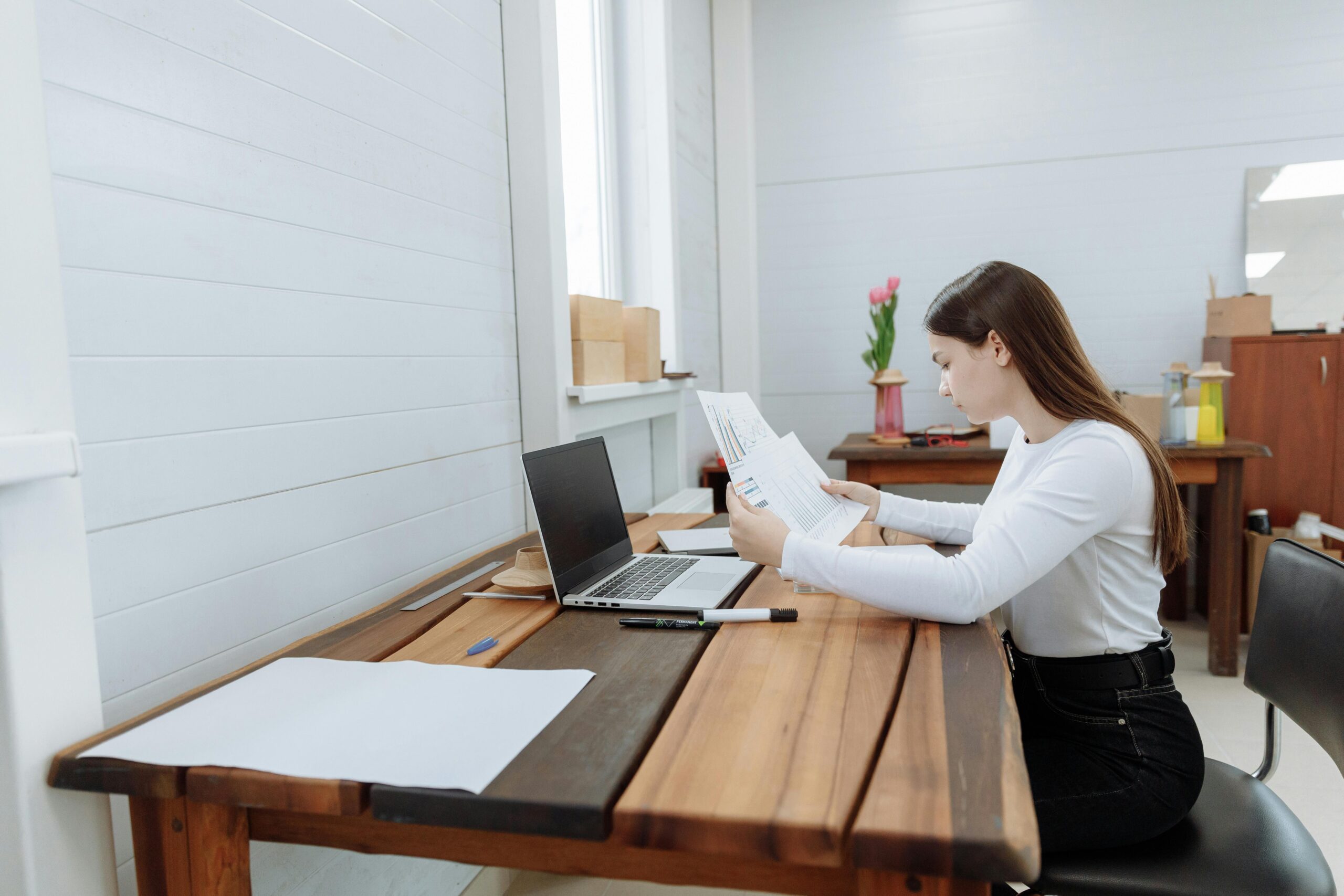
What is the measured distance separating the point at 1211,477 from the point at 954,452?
912 millimetres

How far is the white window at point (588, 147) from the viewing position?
298cm

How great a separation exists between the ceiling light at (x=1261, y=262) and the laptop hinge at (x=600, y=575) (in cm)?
360

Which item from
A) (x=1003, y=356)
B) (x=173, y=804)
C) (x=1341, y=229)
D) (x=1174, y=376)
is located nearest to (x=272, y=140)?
(x=173, y=804)

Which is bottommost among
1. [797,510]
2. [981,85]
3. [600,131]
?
[797,510]

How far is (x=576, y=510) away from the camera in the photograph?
1.54 m

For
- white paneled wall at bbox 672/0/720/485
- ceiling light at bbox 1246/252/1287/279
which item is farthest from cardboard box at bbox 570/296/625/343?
ceiling light at bbox 1246/252/1287/279

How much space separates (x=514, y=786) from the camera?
804mm

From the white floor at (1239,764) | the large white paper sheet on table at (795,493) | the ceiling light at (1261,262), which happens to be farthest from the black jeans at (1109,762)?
the ceiling light at (1261,262)

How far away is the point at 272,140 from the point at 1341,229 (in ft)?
14.3

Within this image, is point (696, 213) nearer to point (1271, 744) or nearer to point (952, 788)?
point (1271, 744)

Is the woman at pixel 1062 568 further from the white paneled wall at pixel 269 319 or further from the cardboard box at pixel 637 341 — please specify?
the cardboard box at pixel 637 341

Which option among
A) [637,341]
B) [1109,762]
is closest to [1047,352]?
[1109,762]

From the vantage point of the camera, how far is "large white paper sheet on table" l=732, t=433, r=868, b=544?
56.7 inches

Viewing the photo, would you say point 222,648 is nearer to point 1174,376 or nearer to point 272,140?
point 272,140
